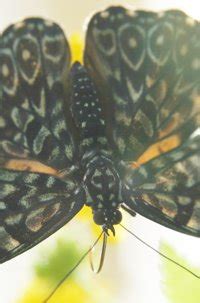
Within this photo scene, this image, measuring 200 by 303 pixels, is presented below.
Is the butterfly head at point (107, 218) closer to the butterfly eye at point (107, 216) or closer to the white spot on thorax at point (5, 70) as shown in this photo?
the butterfly eye at point (107, 216)

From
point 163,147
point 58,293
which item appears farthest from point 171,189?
point 58,293

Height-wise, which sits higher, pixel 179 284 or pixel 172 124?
pixel 172 124

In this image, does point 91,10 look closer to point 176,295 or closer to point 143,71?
point 143,71

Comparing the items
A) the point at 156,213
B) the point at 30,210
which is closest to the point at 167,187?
the point at 156,213

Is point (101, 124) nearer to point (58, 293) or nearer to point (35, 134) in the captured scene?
point (35, 134)

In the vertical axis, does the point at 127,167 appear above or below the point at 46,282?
above
